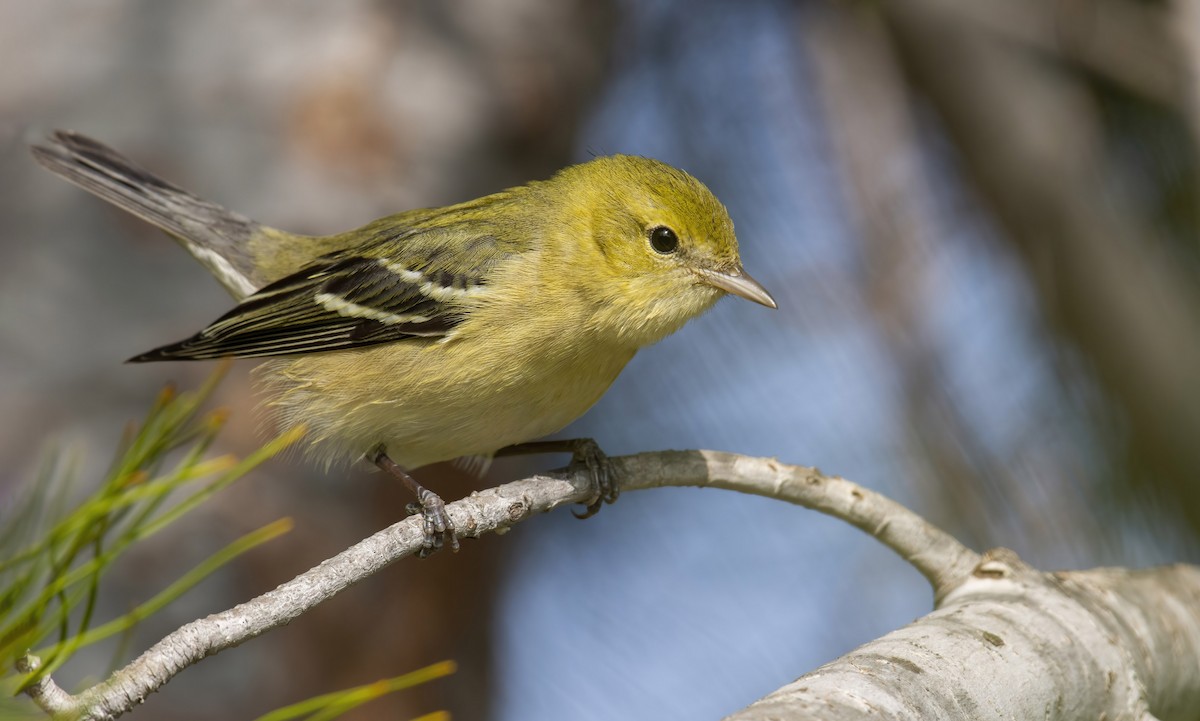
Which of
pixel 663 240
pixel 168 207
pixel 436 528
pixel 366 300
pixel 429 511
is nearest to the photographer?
pixel 436 528

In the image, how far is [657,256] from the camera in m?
3.42

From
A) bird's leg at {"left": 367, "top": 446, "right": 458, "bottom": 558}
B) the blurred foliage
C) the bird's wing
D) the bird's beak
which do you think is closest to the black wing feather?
the bird's wing

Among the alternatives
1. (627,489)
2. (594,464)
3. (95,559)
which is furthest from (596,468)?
(95,559)

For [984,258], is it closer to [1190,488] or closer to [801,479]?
[1190,488]

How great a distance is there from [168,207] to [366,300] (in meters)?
1.12

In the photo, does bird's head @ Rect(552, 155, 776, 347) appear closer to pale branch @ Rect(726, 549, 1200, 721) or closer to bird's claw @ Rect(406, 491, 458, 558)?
bird's claw @ Rect(406, 491, 458, 558)

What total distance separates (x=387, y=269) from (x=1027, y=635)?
7.61 feet

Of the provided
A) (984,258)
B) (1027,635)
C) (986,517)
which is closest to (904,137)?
(984,258)

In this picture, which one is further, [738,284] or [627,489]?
[738,284]

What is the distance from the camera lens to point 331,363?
11.7ft

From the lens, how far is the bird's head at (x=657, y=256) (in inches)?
130

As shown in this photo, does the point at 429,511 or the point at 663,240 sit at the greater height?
the point at 663,240

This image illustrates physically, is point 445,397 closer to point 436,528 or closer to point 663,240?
point 436,528

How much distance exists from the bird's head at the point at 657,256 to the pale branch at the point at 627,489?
51 cm
